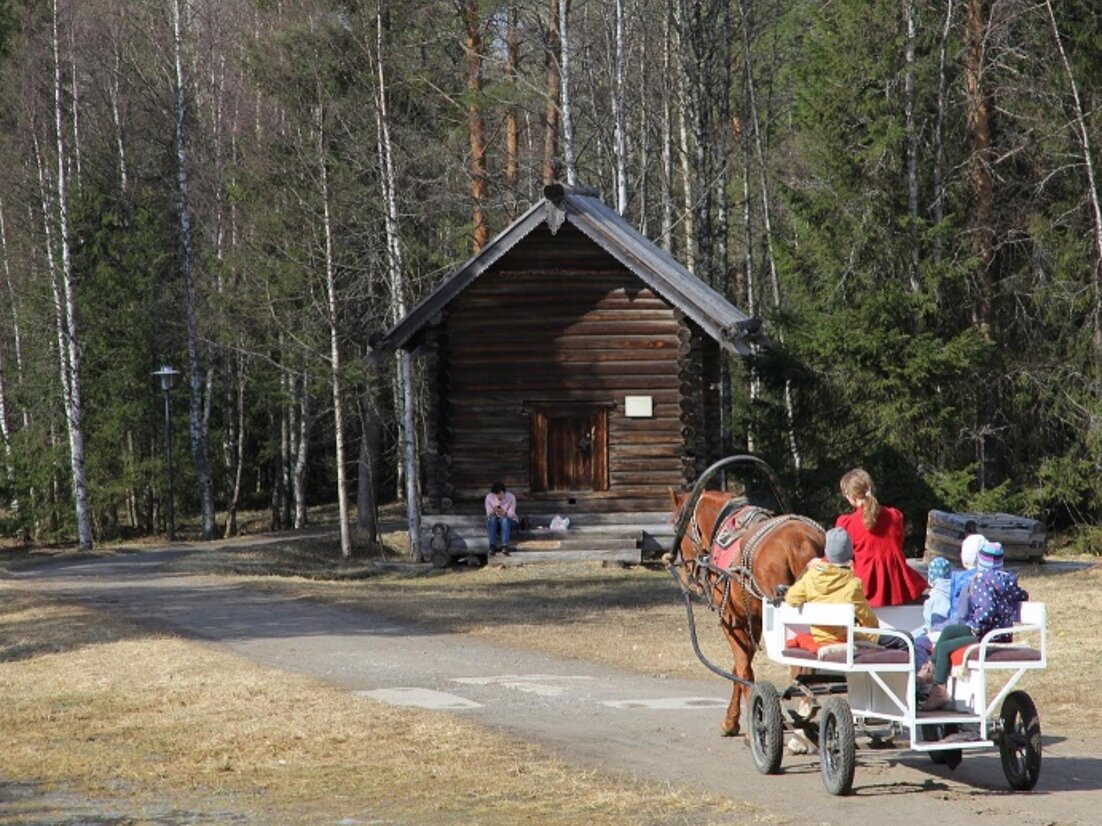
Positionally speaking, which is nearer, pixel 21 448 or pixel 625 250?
pixel 625 250

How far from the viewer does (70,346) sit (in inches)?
1666

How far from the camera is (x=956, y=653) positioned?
9797 millimetres

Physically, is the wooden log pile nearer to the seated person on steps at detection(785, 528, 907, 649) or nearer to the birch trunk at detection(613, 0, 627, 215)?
the birch trunk at detection(613, 0, 627, 215)

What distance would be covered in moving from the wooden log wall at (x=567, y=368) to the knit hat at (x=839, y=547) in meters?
19.1

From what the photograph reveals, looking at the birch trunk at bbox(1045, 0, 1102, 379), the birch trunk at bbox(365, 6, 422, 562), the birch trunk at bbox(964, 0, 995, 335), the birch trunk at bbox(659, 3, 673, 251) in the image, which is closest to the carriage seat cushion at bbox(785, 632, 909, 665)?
the birch trunk at bbox(1045, 0, 1102, 379)

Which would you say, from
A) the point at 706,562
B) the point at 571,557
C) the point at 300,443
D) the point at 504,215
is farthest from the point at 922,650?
the point at 300,443

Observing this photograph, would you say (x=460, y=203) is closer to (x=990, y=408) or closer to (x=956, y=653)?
(x=990, y=408)

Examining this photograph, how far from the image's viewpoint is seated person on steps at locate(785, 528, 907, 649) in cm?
1014

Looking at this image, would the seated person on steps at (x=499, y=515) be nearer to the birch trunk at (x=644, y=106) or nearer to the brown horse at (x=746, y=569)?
the birch trunk at (x=644, y=106)

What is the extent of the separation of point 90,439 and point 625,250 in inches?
920

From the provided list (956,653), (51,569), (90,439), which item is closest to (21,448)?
(90,439)

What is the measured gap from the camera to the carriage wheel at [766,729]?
10.4 m

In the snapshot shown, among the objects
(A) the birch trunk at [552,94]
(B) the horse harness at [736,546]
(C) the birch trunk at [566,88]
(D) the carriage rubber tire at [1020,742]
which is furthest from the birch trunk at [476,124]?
(D) the carriage rubber tire at [1020,742]

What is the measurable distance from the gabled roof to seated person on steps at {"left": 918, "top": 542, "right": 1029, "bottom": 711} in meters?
17.7
